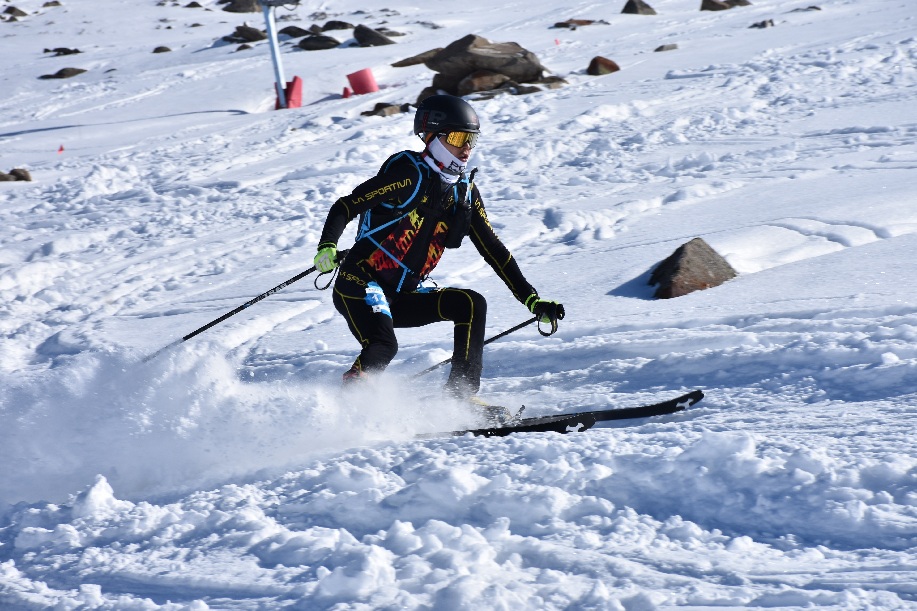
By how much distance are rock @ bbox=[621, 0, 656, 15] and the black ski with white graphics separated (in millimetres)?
18914

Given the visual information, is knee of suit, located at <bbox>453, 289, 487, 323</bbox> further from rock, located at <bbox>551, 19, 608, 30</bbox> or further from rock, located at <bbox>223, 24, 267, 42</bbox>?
rock, located at <bbox>223, 24, 267, 42</bbox>

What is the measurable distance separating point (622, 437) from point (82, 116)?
54.4 feet

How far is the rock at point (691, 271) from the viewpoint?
683cm

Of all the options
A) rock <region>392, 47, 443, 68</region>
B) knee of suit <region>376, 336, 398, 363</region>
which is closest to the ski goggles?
knee of suit <region>376, 336, 398, 363</region>

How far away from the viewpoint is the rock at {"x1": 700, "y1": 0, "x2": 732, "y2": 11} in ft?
68.0

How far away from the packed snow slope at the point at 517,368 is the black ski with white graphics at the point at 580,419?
0.30 ft

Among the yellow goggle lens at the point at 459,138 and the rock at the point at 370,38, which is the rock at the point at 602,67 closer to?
the rock at the point at 370,38

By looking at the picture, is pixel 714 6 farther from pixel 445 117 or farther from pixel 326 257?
pixel 326 257

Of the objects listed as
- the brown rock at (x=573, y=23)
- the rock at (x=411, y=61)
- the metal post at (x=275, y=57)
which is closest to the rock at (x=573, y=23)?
the brown rock at (x=573, y=23)

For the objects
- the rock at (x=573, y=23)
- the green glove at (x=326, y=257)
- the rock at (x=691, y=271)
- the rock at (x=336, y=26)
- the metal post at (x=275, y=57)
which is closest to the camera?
the green glove at (x=326, y=257)

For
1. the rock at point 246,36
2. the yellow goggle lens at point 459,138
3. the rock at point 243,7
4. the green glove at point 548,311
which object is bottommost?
the green glove at point 548,311

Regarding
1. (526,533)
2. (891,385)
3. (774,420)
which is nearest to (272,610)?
(526,533)

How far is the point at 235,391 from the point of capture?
5141 mm

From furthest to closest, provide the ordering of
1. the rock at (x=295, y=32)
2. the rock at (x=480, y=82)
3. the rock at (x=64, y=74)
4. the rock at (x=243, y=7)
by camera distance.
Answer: the rock at (x=243, y=7)
the rock at (x=295, y=32)
the rock at (x=64, y=74)
the rock at (x=480, y=82)
